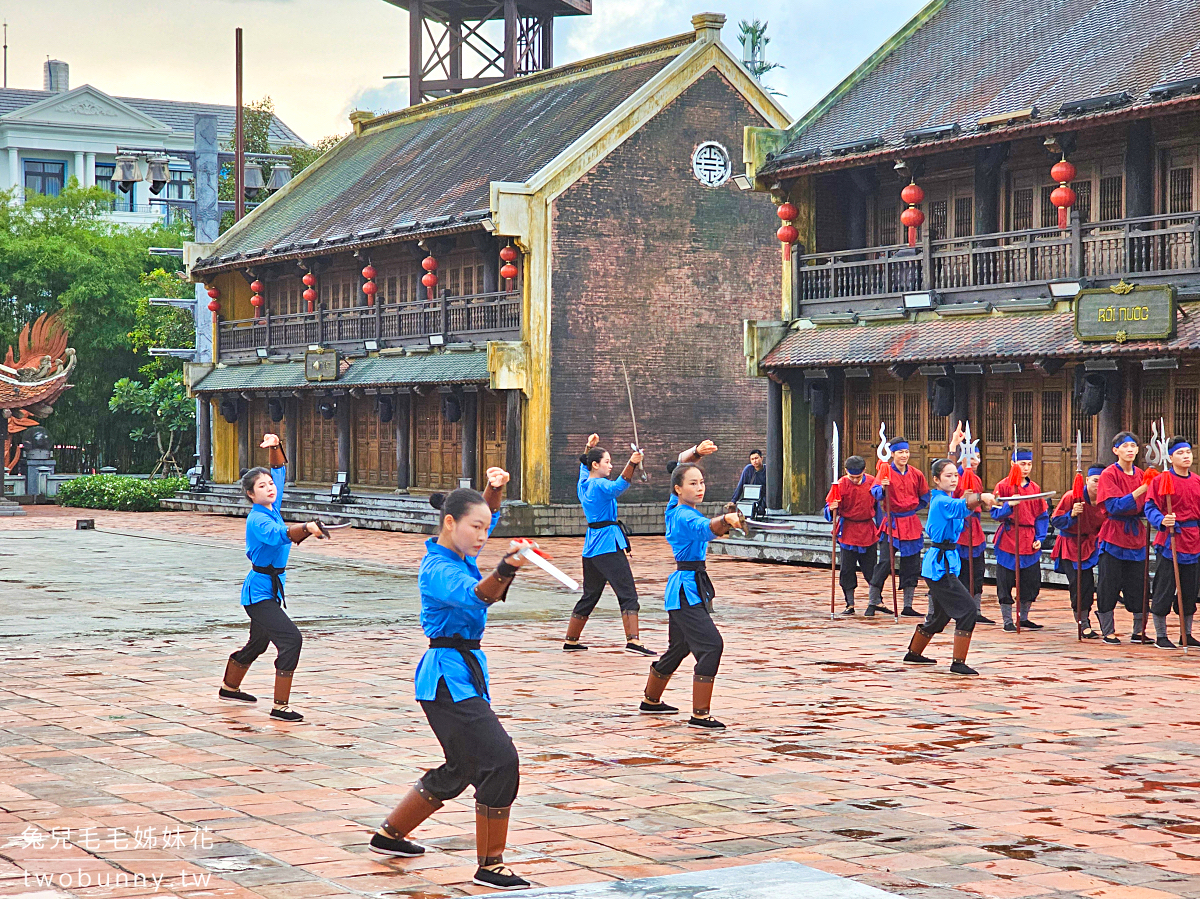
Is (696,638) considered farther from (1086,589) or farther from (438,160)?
(438,160)

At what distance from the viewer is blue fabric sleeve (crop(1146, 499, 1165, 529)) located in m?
13.8

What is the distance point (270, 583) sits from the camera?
10.4 m

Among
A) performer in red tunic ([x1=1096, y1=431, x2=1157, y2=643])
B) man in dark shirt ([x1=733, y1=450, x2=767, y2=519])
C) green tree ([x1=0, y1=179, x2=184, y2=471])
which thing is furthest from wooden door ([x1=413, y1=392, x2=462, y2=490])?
performer in red tunic ([x1=1096, y1=431, x2=1157, y2=643])

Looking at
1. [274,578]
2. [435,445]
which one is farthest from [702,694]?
[435,445]

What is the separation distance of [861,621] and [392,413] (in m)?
18.7

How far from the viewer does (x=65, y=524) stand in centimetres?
3206

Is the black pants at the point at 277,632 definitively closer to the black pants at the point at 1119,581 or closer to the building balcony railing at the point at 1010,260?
the black pants at the point at 1119,581

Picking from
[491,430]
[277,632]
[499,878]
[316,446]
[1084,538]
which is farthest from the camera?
[316,446]

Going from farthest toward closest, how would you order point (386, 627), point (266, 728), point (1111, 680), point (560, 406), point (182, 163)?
1. point (182, 163)
2. point (560, 406)
3. point (386, 627)
4. point (1111, 680)
5. point (266, 728)

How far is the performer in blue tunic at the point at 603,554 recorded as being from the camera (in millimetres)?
13047

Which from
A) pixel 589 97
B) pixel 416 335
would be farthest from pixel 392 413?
pixel 589 97

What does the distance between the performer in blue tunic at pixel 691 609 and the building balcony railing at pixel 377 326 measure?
19073 mm

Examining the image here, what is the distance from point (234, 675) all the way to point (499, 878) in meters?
4.88

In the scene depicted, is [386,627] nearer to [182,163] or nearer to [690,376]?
[690,376]
